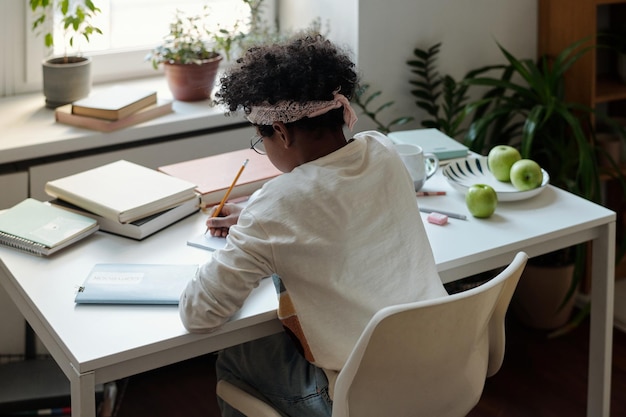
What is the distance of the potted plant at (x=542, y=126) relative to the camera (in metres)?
2.71

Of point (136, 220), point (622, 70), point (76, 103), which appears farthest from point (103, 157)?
point (622, 70)

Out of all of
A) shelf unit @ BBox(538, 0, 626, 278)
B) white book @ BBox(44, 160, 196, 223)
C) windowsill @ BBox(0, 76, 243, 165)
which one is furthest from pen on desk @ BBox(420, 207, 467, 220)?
shelf unit @ BBox(538, 0, 626, 278)

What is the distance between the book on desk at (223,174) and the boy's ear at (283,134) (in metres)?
0.51

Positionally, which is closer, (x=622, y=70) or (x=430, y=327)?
(x=430, y=327)

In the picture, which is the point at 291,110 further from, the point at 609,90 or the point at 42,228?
the point at 609,90

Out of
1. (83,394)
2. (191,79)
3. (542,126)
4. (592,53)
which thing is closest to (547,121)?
(542,126)

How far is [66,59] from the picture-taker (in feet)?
8.94

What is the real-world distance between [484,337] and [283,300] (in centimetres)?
38

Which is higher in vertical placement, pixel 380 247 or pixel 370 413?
pixel 380 247

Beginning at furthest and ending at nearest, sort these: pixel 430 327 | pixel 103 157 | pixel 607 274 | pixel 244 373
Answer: pixel 103 157 < pixel 607 274 < pixel 244 373 < pixel 430 327

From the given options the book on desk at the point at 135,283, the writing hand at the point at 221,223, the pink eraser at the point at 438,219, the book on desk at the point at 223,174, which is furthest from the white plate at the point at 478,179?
the book on desk at the point at 135,283

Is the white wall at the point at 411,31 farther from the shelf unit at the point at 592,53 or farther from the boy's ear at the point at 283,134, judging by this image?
the boy's ear at the point at 283,134

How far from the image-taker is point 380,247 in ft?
5.17

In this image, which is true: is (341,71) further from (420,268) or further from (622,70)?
(622,70)
